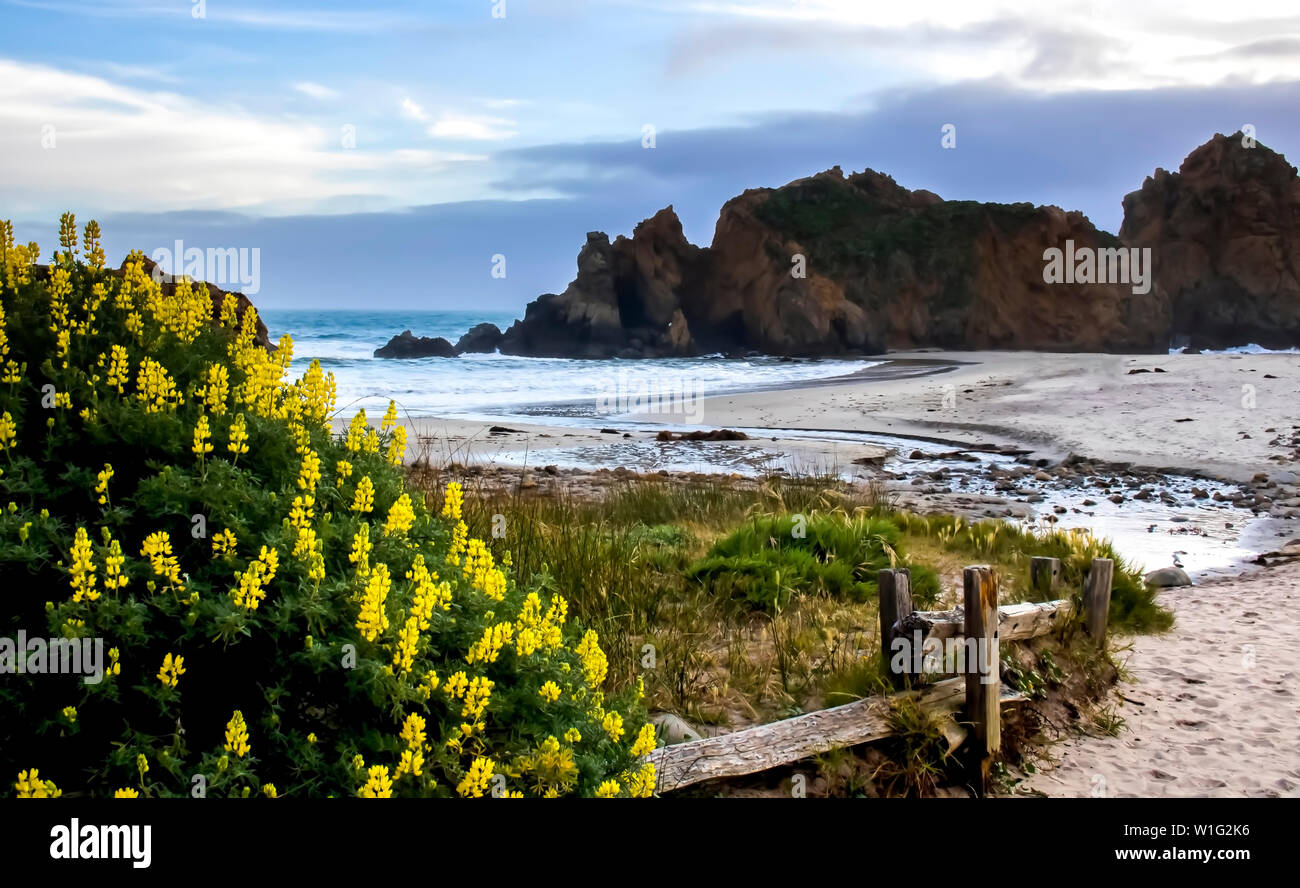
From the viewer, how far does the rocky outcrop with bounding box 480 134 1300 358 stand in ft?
241

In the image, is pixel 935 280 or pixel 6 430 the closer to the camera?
pixel 6 430

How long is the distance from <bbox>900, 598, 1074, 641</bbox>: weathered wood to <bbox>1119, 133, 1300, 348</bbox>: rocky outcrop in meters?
82.9

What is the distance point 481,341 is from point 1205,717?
72.9 meters

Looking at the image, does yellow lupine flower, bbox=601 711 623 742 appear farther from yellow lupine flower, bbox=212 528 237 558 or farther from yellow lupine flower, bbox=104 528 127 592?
yellow lupine flower, bbox=104 528 127 592

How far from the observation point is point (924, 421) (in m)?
26.0

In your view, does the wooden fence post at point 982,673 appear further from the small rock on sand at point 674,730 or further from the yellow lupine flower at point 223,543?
the yellow lupine flower at point 223,543

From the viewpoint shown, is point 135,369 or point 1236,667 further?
point 1236,667

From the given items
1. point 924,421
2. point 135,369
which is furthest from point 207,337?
point 924,421

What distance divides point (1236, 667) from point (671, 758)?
5.52 m

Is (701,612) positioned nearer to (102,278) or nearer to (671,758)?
(671,758)

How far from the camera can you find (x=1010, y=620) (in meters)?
6.53

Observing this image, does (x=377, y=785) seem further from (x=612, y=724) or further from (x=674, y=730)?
(x=674, y=730)

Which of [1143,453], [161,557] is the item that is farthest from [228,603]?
[1143,453]
